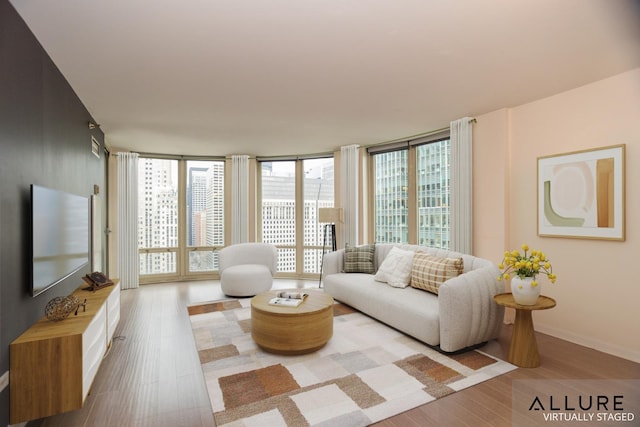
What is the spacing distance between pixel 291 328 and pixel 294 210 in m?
4.08

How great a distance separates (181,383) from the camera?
8.52 ft

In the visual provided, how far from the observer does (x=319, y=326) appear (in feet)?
10.3

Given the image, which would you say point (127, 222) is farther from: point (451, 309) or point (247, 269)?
point (451, 309)

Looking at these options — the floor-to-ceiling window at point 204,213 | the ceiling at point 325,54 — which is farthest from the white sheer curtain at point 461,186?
the floor-to-ceiling window at point 204,213

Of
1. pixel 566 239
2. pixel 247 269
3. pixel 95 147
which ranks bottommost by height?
pixel 247 269

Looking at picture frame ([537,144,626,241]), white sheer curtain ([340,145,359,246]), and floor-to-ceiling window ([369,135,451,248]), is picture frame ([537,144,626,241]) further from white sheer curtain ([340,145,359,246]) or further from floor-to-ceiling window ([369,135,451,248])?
white sheer curtain ([340,145,359,246])

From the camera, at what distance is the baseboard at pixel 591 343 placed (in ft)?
9.54

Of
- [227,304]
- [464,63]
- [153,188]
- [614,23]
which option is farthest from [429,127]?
[153,188]

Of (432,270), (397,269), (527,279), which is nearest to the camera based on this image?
(527,279)

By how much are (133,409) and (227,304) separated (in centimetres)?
257

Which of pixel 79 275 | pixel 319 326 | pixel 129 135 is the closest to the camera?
pixel 319 326

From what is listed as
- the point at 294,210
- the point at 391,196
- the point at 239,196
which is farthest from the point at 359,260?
the point at 239,196

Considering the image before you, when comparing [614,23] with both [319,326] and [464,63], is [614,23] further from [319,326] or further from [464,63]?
[319,326]

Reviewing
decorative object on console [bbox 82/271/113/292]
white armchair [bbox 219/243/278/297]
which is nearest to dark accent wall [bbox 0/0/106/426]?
decorative object on console [bbox 82/271/113/292]
